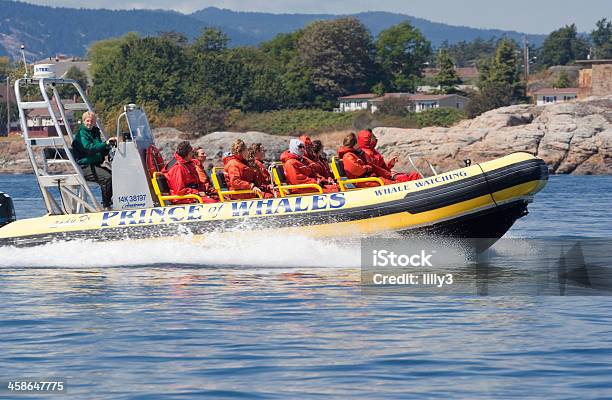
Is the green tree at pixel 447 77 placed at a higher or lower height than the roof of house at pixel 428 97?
higher

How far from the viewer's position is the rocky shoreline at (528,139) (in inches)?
2093

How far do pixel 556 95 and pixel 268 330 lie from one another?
265ft

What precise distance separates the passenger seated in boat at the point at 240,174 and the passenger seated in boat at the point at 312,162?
2.29 ft

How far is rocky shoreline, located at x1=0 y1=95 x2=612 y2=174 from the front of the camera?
53156mm

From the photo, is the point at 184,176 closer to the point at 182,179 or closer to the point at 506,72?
the point at 182,179

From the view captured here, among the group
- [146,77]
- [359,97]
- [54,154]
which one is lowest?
[359,97]

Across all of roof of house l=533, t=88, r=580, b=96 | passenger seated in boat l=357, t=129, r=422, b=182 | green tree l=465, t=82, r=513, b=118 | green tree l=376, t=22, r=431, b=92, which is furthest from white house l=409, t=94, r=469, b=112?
passenger seated in boat l=357, t=129, r=422, b=182

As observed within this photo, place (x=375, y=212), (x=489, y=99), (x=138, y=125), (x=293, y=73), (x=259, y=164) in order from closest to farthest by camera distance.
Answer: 1. (x=375, y=212)
2. (x=138, y=125)
3. (x=259, y=164)
4. (x=489, y=99)
5. (x=293, y=73)

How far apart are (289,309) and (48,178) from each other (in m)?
5.05

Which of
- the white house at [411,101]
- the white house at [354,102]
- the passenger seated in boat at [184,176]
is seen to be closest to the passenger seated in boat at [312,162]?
the passenger seated in boat at [184,176]

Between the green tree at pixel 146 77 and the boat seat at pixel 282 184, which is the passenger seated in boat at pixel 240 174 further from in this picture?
the green tree at pixel 146 77

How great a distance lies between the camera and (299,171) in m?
15.0

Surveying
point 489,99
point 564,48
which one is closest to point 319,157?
point 489,99

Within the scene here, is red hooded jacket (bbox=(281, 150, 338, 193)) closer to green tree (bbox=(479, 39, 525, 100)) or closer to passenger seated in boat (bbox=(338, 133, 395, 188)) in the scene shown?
passenger seated in boat (bbox=(338, 133, 395, 188))
